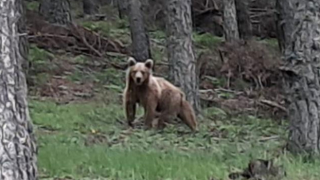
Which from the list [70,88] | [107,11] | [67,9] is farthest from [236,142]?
[107,11]

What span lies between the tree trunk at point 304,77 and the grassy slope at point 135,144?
1.10 feet

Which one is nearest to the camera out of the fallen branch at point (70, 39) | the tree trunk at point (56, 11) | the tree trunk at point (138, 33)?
the tree trunk at point (138, 33)

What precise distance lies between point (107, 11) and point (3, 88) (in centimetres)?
Result: 2500

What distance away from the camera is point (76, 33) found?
21891mm

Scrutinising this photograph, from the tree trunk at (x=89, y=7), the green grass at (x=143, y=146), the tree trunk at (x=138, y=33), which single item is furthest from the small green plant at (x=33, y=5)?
the green grass at (x=143, y=146)

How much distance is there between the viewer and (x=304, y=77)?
33.2 ft

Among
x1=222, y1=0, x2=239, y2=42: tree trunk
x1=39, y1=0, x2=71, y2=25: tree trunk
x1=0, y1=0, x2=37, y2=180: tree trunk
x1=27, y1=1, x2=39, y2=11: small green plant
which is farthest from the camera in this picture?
x1=27, y1=1, x2=39, y2=11: small green plant

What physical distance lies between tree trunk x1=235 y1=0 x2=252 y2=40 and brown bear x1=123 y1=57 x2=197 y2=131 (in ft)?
36.2

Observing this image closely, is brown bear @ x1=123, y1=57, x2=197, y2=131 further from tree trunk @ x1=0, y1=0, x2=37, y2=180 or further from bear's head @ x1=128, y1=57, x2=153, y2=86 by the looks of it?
tree trunk @ x1=0, y1=0, x2=37, y2=180

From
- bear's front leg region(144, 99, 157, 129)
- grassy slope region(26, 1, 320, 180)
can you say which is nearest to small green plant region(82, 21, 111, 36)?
grassy slope region(26, 1, 320, 180)

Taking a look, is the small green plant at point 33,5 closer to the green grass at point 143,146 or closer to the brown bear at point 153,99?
the green grass at point 143,146

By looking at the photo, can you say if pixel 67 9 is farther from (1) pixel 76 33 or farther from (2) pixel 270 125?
(2) pixel 270 125

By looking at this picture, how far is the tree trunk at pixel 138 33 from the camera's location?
19.7 metres

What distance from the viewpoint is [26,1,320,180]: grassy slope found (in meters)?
8.37
